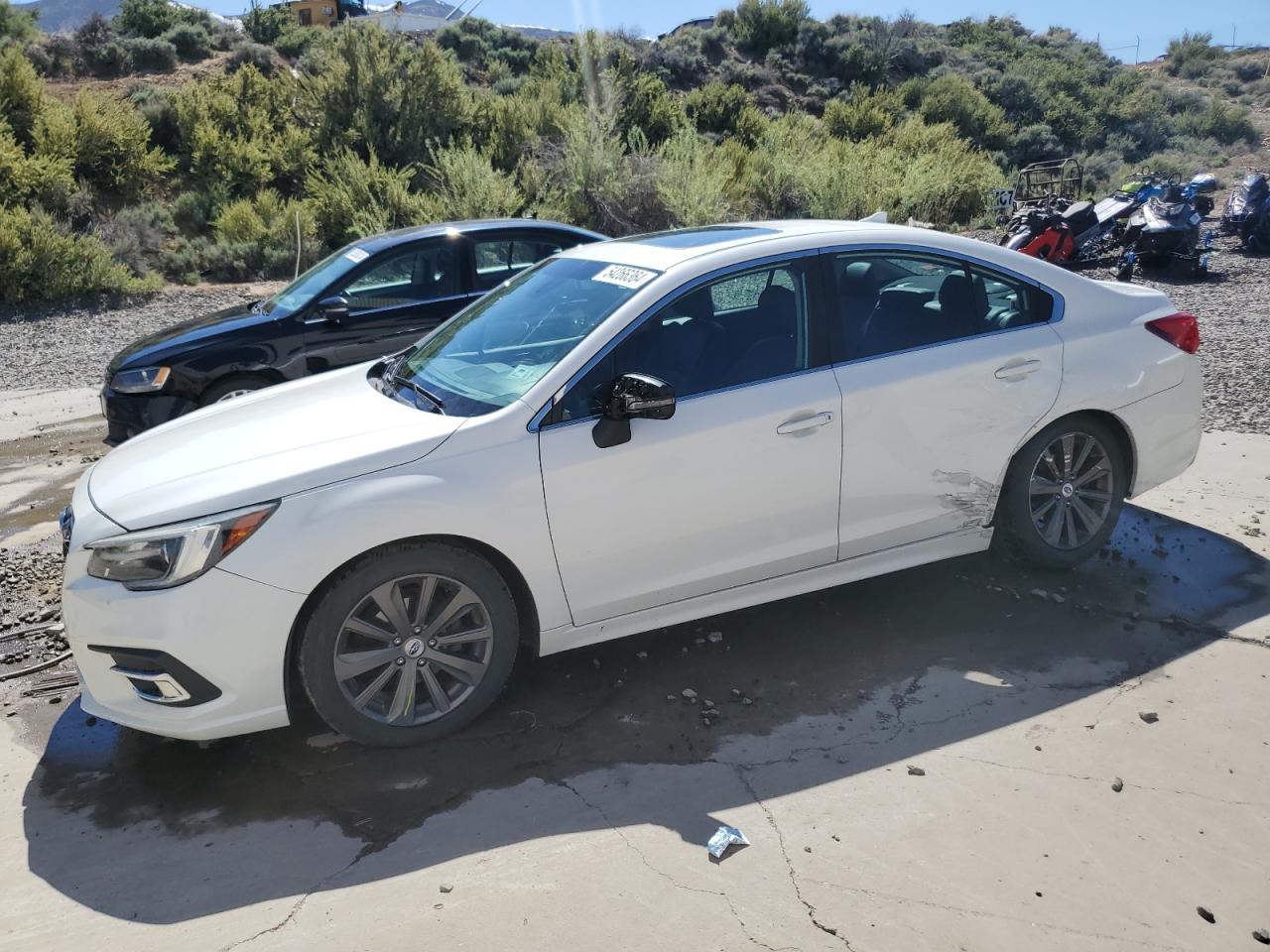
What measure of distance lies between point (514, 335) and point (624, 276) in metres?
0.53

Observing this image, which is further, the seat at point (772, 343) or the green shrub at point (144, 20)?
the green shrub at point (144, 20)

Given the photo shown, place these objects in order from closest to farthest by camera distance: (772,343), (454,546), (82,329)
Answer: (454,546), (772,343), (82,329)

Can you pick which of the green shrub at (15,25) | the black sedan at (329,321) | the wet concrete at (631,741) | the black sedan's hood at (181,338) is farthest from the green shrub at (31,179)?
the wet concrete at (631,741)

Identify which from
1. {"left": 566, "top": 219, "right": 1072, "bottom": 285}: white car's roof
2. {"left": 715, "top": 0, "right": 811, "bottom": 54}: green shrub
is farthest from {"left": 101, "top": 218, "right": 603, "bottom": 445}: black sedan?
{"left": 715, "top": 0, "right": 811, "bottom": 54}: green shrub

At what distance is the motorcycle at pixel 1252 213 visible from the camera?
15.6 m

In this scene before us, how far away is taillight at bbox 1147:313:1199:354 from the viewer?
16.5 ft

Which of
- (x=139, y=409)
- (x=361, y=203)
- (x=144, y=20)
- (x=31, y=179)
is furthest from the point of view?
(x=144, y=20)

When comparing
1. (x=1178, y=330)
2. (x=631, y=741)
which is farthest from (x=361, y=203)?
(x=631, y=741)

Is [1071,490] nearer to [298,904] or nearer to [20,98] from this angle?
[298,904]

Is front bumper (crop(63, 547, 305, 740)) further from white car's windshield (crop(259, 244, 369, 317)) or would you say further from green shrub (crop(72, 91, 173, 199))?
green shrub (crop(72, 91, 173, 199))

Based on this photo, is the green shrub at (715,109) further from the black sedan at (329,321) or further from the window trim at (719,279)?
the window trim at (719,279)

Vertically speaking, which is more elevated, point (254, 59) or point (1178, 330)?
point (254, 59)

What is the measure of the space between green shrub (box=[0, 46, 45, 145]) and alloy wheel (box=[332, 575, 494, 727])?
20.4m

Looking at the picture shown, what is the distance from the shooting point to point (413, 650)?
3.81 metres
